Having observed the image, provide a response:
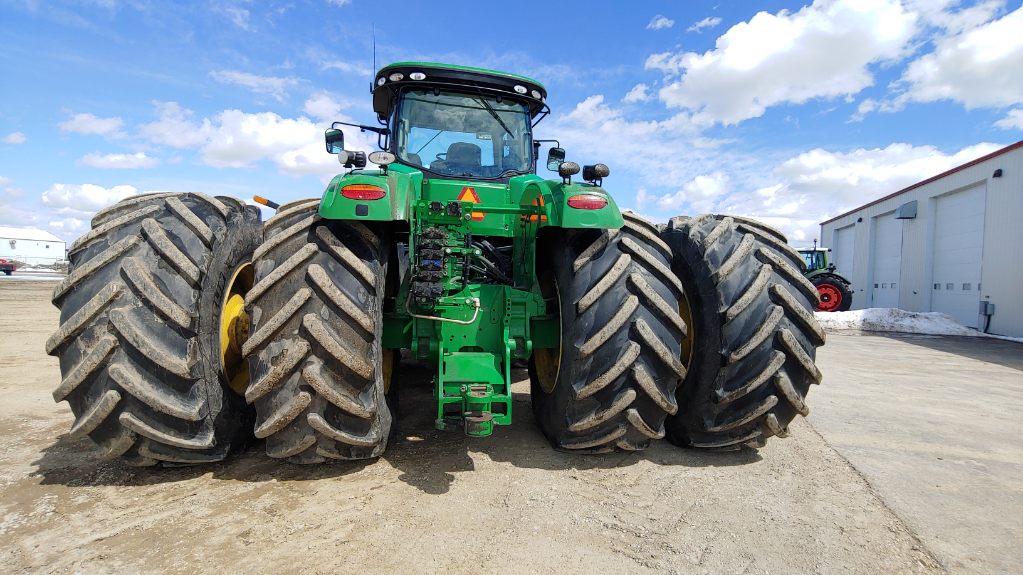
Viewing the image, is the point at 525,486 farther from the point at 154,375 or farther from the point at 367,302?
the point at 154,375

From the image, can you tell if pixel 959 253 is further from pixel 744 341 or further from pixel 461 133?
pixel 461 133

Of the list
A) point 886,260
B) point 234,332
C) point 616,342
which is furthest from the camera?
point 886,260

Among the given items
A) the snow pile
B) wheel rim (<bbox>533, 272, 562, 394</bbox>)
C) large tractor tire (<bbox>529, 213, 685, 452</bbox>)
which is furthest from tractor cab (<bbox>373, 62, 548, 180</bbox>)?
the snow pile

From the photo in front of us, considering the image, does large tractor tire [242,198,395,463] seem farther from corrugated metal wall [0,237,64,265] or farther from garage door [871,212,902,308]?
corrugated metal wall [0,237,64,265]

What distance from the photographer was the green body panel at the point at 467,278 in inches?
113

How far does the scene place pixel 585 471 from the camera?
3.08 m

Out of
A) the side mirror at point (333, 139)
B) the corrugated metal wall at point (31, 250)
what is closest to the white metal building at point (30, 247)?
the corrugated metal wall at point (31, 250)

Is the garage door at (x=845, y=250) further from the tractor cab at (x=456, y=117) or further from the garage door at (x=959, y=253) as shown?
the tractor cab at (x=456, y=117)

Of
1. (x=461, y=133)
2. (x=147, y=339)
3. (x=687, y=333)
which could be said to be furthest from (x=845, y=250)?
(x=147, y=339)

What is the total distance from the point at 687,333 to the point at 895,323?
1256 cm

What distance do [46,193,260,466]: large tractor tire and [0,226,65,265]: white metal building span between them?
181 ft

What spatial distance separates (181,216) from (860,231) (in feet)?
80.2

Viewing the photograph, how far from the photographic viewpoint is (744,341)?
3.08m

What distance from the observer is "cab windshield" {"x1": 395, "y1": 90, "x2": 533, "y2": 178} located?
418 centimetres
